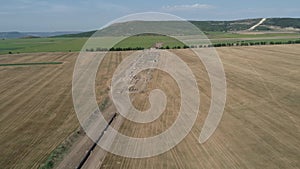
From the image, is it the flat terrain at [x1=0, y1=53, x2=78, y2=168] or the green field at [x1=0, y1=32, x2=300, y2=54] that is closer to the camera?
the flat terrain at [x1=0, y1=53, x2=78, y2=168]

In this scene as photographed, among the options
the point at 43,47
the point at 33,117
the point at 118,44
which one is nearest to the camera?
the point at 33,117

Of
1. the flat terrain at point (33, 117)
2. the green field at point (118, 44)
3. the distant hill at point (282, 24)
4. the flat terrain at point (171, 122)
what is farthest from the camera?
the distant hill at point (282, 24)

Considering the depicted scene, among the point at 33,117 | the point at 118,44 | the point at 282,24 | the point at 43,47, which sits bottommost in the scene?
the point at 33,117

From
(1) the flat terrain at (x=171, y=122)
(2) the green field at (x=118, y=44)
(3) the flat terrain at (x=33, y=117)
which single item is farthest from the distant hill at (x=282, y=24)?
(3) the flat terrain at (x=33, y=117)

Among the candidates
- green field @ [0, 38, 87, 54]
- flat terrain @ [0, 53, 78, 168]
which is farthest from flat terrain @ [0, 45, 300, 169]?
green field @ [0, 38, 87, 54]

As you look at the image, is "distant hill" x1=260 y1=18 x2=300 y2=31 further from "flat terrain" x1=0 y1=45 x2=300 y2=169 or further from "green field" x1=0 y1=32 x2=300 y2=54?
"flat terrain" x1=0 y1=45 x2=300 y2=169

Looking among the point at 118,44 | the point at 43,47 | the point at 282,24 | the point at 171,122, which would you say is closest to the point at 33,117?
the point at 171,122

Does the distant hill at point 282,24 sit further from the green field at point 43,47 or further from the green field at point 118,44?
the green field at point 43,47

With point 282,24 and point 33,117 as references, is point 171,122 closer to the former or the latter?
point 33,117

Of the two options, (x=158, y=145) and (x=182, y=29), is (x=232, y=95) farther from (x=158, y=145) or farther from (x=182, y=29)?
(x=182, y=29)
